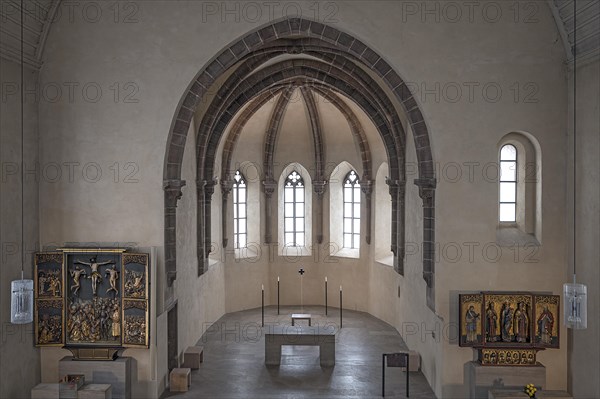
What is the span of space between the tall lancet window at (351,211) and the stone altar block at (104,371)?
538 inches

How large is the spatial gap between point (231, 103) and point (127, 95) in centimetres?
623

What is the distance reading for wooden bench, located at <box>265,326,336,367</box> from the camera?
18.9 metres

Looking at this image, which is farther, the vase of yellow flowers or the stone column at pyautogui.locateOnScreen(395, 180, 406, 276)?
the stone column at pyautogui.locateOnScreen(395, 180, 406, 276)

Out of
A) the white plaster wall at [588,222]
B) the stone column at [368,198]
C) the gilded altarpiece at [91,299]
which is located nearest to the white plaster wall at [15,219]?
the gilded altarpiece at [91,299]

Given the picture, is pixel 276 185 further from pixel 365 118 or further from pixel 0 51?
pixel 0 51

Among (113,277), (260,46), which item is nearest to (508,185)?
(260,46)

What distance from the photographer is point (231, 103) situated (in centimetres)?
2155

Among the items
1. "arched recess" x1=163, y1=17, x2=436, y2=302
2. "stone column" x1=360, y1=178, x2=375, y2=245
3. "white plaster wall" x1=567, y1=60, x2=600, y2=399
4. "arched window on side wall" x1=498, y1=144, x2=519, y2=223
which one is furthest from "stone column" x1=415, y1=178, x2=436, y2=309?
"stone column" x1=360, y1=178, x2=375, y2=245

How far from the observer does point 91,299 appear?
50.5 feet

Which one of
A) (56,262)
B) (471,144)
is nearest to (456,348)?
(471,144)

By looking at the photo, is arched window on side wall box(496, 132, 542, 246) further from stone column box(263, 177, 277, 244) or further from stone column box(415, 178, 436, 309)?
stone column box(263, 177, 277, 244)

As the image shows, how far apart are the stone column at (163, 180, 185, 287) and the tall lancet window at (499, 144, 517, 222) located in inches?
312

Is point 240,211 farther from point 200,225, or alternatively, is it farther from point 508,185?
point 508,185

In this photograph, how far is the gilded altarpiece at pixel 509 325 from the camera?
14.8 m
